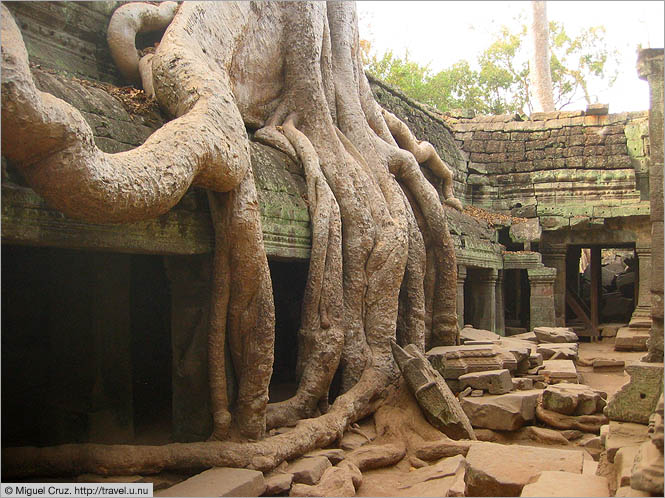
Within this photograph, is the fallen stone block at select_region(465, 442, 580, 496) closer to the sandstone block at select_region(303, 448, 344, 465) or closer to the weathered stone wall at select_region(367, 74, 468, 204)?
the sandstone block at select_region(303, 448, 344, 465)

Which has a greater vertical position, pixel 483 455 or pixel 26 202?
pixel 26 202

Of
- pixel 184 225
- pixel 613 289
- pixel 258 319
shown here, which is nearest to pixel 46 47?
pixel 184 225

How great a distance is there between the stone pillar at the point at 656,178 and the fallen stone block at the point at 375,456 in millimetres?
2082

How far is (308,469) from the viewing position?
4.32 meters

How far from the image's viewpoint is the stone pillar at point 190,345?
15.3 feet

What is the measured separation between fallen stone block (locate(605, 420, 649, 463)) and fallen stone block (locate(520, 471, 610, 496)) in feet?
0.97

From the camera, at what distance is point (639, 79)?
395 cm

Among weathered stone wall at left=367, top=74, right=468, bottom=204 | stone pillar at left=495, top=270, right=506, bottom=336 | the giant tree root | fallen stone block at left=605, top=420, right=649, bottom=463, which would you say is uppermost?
weathered stone wall at left=367, top=74, right=468, bottom=204

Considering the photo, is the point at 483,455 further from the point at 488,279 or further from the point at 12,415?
the point at 488,279

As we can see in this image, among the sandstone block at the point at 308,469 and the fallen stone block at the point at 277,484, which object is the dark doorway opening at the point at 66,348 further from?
the fallen stone block at the point at 277,484

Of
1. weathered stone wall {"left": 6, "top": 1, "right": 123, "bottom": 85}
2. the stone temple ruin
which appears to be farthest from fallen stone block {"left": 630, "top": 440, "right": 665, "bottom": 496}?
weathered stone wall {"left": 6, "top": 1, "right": 123, "bottom": 85}

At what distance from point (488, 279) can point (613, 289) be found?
7093 mm

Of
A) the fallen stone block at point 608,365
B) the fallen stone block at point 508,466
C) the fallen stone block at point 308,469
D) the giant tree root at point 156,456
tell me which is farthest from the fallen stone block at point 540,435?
the fallen stone block at point 608,365

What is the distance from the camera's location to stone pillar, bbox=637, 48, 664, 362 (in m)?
3.74
